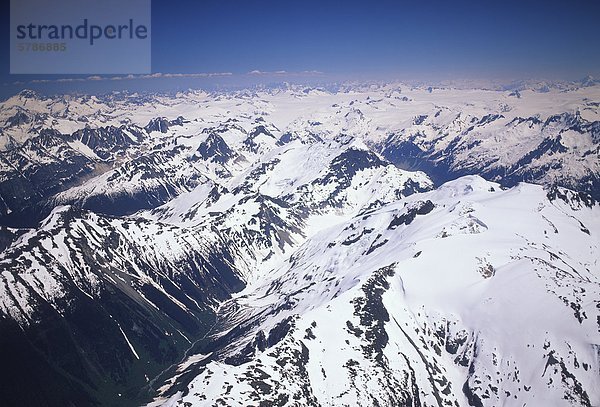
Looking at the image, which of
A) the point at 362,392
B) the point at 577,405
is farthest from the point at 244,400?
the point at 577,405

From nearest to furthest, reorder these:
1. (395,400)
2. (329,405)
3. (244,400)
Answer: (244,400) → (329,405) → (395,400)

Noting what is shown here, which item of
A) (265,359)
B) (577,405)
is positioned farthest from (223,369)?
(577,405)

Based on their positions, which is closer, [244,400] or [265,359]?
[244,400]

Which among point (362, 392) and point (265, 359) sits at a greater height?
point (265, 359)

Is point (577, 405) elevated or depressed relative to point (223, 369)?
depressed

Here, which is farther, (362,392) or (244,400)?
(362,392)

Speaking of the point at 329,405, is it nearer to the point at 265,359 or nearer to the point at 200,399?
the point at 265,359

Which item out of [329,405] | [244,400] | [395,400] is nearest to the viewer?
[244,400]

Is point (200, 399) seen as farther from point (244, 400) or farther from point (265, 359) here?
point (265, 359)
